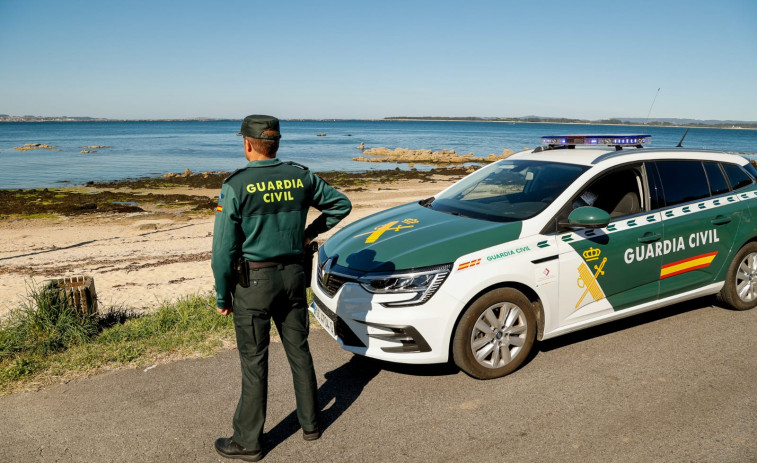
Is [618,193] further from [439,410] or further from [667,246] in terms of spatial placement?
[439,410]

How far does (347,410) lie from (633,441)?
6.18 feet

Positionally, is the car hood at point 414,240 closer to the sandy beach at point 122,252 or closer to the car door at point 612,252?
the car door at point 612,252

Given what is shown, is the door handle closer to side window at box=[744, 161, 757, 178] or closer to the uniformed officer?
side window at box=[744, 161, 757, 178]

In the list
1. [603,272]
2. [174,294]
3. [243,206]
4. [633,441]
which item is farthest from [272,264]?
[174,294]

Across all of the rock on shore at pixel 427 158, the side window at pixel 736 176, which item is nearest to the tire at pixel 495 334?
the side window at pixel 736 176

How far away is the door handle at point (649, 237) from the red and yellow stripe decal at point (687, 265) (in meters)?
0.31

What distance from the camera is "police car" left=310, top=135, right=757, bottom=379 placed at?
157 inches

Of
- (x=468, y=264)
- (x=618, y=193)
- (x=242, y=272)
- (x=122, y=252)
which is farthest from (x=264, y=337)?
(x=122, y=252)

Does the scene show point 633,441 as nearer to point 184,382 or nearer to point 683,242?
point 683,242

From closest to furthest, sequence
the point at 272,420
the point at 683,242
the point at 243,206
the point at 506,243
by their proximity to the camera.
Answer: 1. the point at 243,206
2. the point at 272,420
3. the point at 506,243
4. the point at 683,242

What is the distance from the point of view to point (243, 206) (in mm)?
3016

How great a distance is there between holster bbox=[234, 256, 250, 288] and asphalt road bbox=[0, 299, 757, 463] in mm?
1100

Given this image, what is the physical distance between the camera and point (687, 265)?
5.07 metres

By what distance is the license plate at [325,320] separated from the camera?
4316 millimetres
